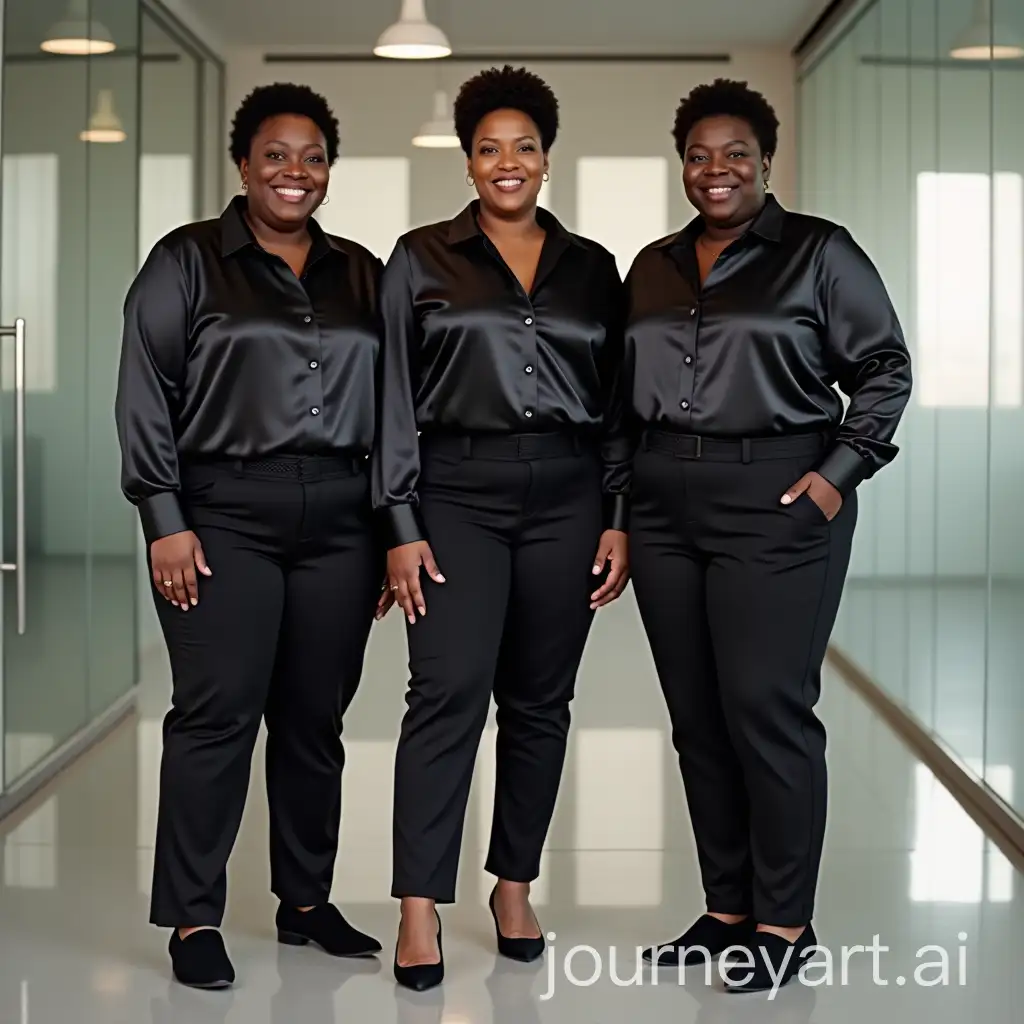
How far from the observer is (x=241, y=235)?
10.7 ft

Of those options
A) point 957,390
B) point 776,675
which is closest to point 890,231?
point 957,390

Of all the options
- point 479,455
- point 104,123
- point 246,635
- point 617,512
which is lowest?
point 246,635

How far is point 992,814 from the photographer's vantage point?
4621mm

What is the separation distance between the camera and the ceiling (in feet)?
25.8

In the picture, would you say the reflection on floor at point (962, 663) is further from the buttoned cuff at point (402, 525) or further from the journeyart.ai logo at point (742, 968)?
the buttoned cuff at point (402, 525)

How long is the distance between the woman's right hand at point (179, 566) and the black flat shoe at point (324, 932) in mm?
736

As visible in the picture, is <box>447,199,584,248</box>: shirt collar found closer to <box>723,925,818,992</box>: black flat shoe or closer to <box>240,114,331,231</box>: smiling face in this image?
<box>240,114,331,231</box>: smiling face

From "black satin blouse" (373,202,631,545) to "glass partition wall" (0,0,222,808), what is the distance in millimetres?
1354

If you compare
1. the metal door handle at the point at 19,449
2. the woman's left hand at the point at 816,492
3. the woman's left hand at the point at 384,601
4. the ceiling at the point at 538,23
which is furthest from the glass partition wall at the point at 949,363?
the metal door handle at the point at 19,449

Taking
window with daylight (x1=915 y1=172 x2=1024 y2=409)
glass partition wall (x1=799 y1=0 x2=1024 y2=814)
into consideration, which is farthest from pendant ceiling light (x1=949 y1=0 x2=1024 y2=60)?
window with daylight (x1=915 y1=172 x2=1024 y2=409)

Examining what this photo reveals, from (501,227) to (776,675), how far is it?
3.29 feet

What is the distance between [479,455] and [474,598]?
271mm

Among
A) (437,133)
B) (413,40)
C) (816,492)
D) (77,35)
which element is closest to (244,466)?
(816,492)

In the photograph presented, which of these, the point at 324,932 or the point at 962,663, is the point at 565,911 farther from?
the point at 962,663
